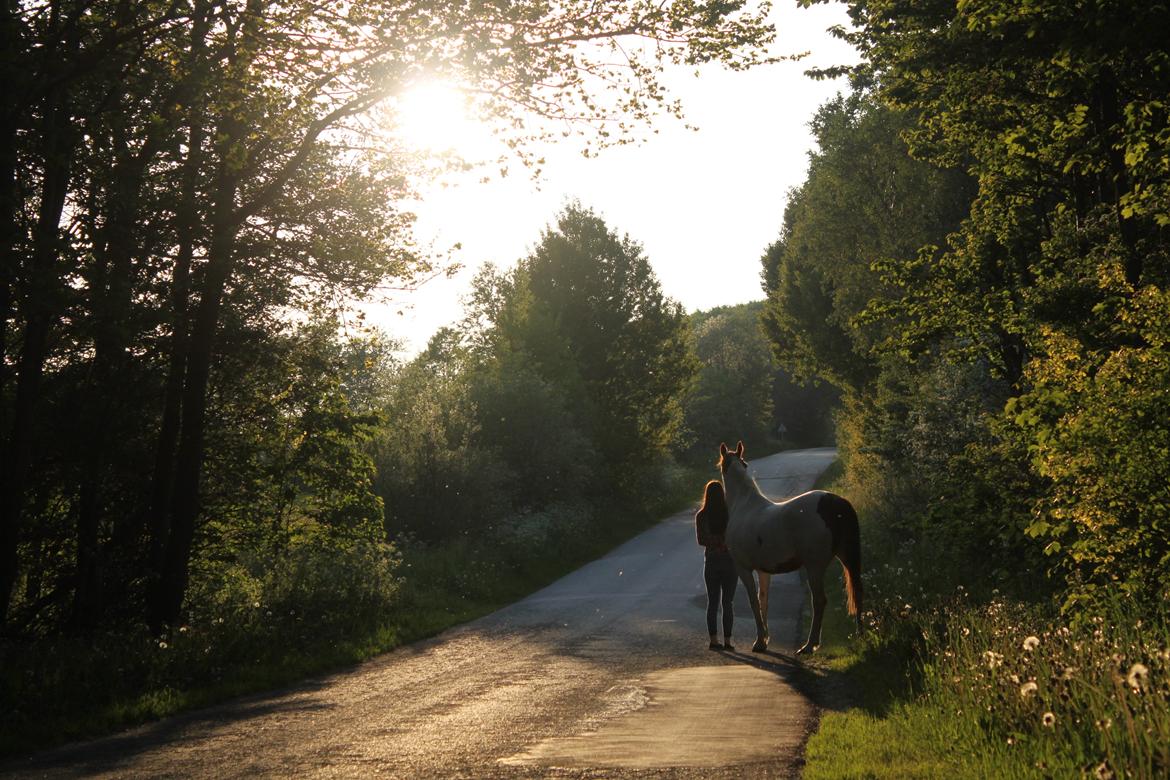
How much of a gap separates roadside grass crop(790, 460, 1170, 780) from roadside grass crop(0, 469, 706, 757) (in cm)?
700

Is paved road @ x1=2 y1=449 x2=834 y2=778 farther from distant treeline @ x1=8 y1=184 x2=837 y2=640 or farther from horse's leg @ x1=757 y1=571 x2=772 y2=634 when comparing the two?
distant treeline @ x1=8 y1=184 x2=837 y2=640

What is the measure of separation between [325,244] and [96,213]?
3294mm

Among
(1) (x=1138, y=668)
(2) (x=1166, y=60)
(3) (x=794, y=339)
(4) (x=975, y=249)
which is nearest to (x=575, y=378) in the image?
(3) (x=794, y=339)

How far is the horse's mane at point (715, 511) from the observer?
49.2 ft

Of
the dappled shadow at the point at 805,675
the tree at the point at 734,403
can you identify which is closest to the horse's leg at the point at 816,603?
the dappled shadow at the point at 805,675

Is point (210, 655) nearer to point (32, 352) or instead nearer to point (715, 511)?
point (32, 352)

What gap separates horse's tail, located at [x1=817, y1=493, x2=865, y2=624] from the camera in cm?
1394

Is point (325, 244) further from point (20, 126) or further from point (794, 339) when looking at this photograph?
point (794, 339)

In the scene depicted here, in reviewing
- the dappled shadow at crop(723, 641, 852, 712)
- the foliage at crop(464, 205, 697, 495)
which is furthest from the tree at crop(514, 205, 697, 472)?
the dappled shadow at crop(723, 641, 852, 712)

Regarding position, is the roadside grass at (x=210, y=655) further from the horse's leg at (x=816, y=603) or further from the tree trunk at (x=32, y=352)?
the horse's leg at (x=816, y=603)

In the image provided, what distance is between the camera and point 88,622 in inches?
600

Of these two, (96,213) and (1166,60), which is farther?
(96,213)

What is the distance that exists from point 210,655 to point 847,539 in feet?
28.9

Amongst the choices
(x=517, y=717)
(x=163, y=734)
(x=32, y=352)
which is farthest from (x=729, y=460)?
(x=32, y=352)
